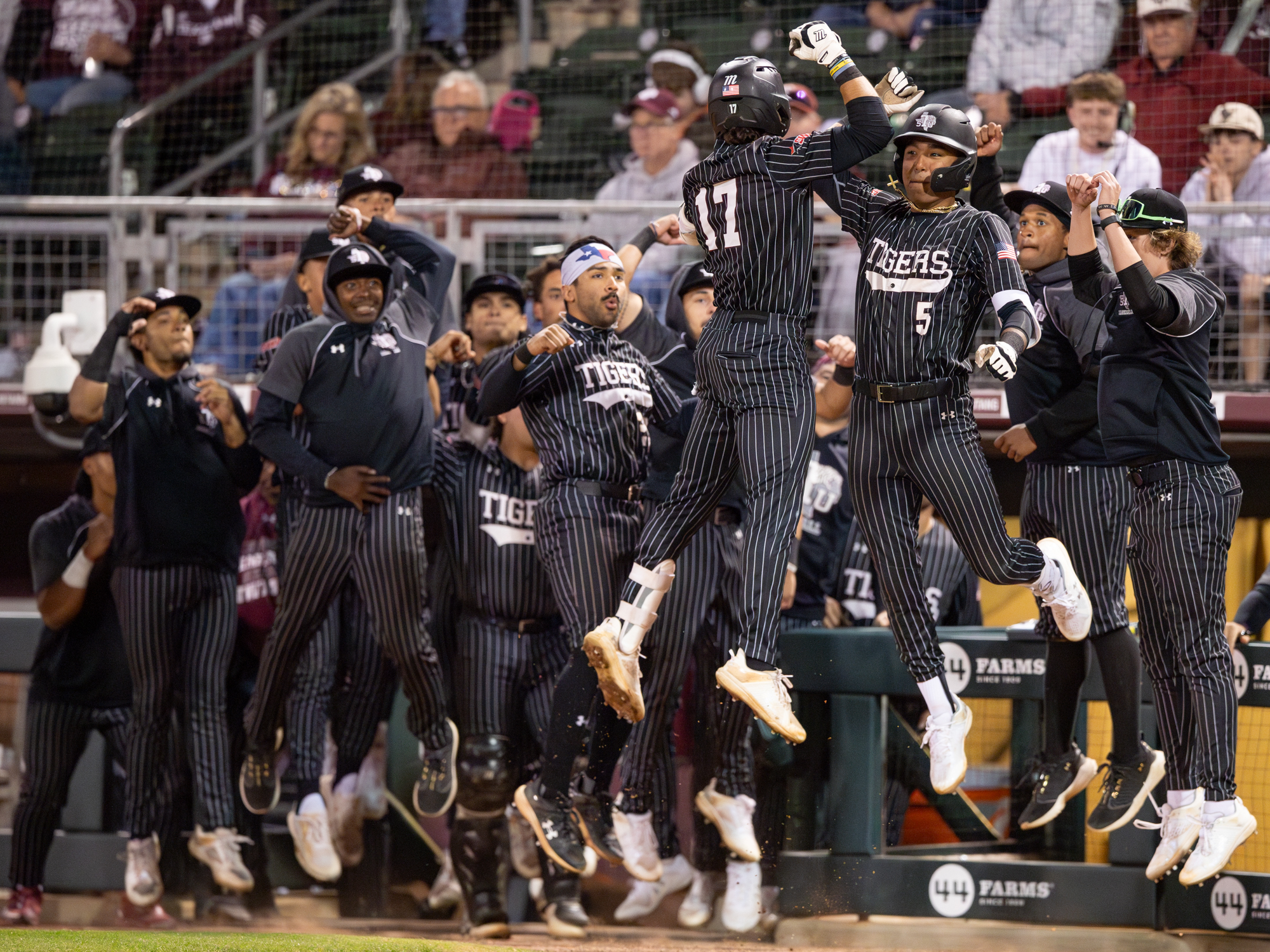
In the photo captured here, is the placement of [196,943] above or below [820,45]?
below

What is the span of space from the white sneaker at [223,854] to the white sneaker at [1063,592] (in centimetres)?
363

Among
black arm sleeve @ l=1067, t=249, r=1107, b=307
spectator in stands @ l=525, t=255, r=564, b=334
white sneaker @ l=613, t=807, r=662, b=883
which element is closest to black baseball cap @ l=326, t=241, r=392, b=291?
spectator in stands @ l=525, t=255, r=564, b=334

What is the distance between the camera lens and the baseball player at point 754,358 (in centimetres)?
518

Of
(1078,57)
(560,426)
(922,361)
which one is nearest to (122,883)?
(560,426)

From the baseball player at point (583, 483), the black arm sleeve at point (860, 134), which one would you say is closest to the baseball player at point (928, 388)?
the black arm sleeve at point (860, 134)

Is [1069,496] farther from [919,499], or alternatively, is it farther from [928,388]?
[928,388]

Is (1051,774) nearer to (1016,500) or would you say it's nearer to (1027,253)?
(1027,253)

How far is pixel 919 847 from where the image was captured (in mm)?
6824

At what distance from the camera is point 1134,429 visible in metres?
5.63

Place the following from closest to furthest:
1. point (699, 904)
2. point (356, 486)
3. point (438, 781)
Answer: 1. point (356, 486)
2. point (438, 781)
3. point (699, 904)

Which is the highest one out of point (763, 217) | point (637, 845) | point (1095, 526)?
point (763, 217)

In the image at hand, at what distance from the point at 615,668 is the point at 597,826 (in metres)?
0.94

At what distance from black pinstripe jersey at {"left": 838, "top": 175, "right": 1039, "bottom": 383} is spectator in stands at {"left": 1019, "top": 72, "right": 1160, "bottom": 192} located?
258cm

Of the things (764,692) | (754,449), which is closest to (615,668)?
(764,692)
